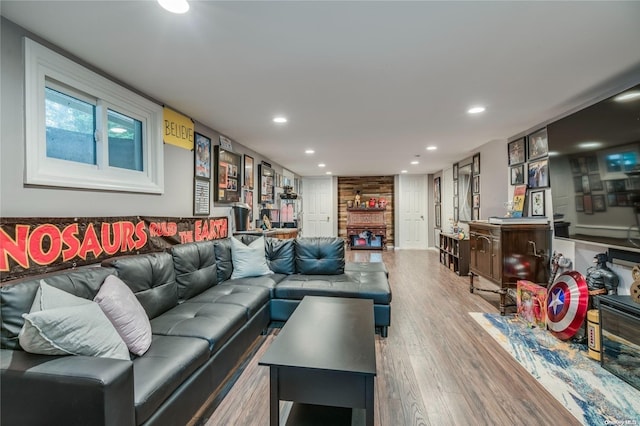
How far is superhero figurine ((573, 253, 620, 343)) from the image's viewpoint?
93.2 inches

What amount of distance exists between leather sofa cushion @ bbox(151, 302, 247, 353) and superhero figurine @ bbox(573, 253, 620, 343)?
9.47 feet

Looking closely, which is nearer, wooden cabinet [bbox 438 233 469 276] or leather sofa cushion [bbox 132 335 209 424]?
leather sofa cushion [bbox 132 335 209 424]

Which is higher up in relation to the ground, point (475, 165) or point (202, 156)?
point (475, 165)

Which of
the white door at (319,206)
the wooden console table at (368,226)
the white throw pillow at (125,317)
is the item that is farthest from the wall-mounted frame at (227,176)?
the wooden console table at (368,226)

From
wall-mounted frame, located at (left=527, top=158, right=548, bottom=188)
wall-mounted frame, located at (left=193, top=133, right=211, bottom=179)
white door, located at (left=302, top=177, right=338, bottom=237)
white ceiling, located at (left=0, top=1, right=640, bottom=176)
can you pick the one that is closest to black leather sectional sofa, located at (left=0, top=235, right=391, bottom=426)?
wall-mounted frame, located at (left=193, top=133, right=211, bottom=179)

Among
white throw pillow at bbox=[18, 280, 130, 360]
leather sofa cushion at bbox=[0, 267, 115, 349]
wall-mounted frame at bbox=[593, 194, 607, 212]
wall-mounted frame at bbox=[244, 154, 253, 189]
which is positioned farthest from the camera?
wall-mounted frame at bbox=[244, 154, 253, 189]

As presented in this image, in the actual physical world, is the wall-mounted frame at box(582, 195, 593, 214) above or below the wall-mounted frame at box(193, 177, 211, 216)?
below

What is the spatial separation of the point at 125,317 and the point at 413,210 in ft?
27.2

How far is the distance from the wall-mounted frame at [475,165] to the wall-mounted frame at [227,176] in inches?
165

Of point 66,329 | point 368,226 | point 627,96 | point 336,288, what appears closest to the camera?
point 66,329

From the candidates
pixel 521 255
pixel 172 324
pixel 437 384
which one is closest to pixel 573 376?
pixel 437 384

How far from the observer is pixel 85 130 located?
2.10 m

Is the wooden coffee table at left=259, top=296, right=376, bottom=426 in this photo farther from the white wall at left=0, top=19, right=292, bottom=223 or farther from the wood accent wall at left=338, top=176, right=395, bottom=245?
the wood accent wall at left=338, top=176, right=395, bottom=245

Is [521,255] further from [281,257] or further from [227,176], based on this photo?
[227,176]
